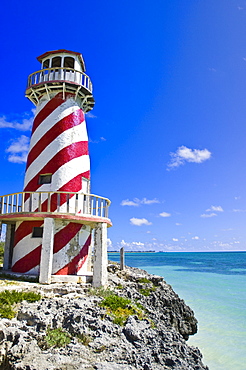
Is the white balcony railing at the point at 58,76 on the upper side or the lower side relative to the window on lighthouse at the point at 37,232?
upper

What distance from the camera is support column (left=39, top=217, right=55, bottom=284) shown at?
11.5 metres

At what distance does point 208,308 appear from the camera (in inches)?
816

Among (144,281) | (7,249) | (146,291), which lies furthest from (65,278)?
(7,249)

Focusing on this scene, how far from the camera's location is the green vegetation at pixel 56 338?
23.5ft

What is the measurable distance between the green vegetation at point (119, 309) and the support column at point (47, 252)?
110 inches

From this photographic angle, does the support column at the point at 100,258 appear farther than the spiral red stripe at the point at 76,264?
No

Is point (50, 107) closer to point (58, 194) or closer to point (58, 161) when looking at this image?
point (58, 161)

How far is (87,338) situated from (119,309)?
6.73 feet

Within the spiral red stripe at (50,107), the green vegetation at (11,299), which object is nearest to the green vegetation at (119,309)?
the green vegetation at (11,299)

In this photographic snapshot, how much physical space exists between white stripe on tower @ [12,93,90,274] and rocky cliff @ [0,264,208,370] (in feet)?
9.17

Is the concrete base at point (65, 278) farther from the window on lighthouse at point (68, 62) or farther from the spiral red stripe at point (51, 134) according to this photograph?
the window on lighthouse at point (68, 62)

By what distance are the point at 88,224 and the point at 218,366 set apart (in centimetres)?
767

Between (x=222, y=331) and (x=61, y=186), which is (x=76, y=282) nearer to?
(x=61, y=186)

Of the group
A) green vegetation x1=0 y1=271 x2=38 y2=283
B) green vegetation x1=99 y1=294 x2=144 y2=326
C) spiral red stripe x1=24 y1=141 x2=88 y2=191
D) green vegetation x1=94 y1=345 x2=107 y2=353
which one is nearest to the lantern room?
spiral red stripe x1=24 y1=141 x2=88 y2=191
